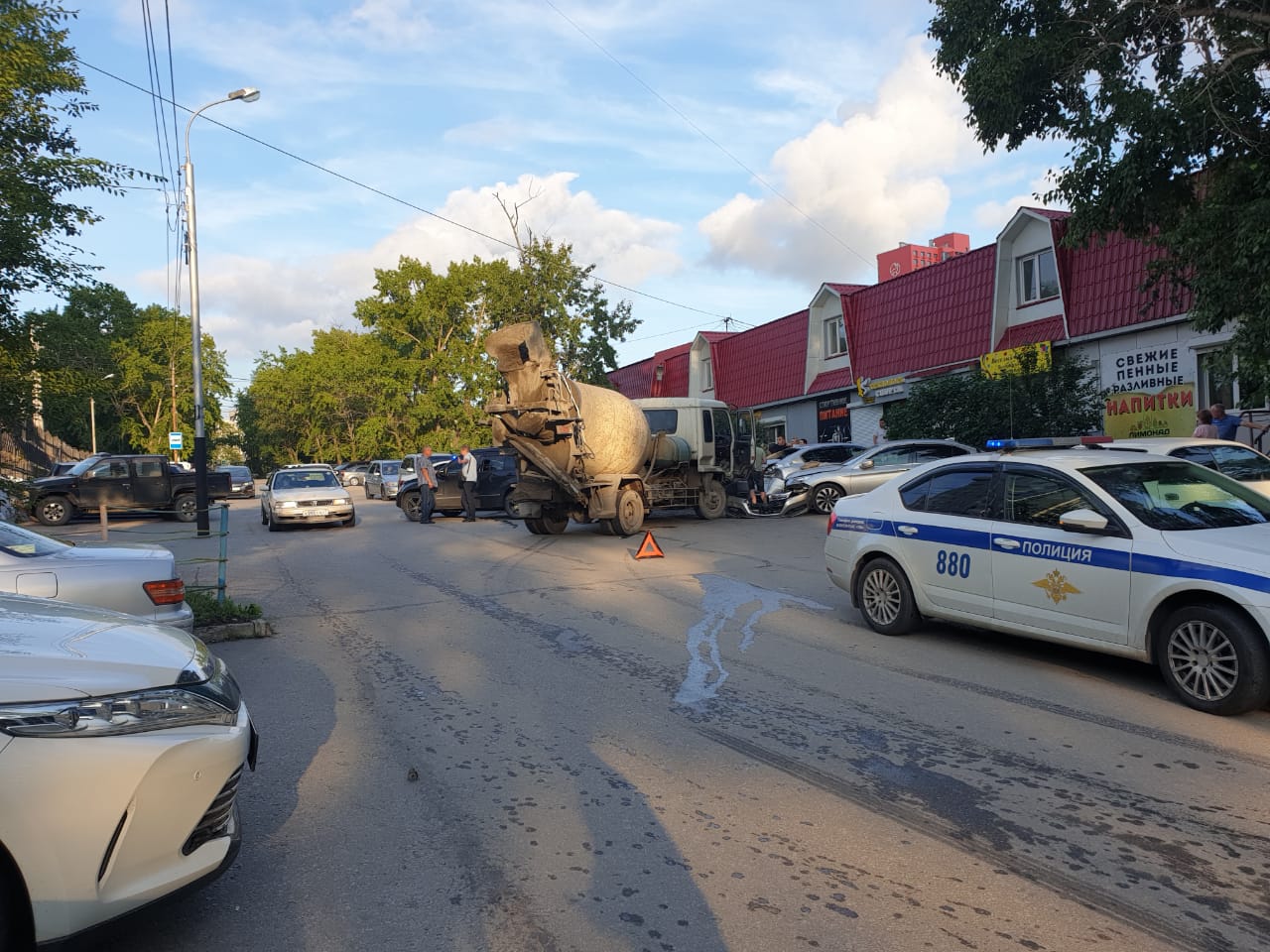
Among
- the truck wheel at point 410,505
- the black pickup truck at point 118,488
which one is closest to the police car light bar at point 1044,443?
the truck wheel at point 410,505

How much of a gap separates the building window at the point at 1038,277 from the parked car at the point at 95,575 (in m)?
20.6

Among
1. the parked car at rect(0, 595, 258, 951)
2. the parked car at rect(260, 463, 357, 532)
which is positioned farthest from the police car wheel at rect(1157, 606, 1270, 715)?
the parked car at rect(260, 463, 357, 532)

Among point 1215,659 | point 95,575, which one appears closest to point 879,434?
point 1215,659

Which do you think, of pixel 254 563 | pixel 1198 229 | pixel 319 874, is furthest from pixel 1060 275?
pixel 319 874

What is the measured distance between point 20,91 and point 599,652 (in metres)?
7.84

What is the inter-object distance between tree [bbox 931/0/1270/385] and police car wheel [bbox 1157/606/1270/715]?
6.78 metres

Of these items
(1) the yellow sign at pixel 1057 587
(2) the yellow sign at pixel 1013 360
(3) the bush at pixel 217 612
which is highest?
(2) the yellow sign at pixel 1013 360

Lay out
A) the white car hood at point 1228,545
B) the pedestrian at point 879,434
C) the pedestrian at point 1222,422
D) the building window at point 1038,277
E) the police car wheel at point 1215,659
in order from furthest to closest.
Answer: the pedestrian at point 879,434 → the building window at point 1038,277 → the pedestrian at point 1222,422 → the white car hood at point 1228,545 → the police car wheel at point 1215,659

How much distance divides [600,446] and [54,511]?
16050 millimetres

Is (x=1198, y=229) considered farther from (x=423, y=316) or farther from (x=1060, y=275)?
(x=423, y=316)

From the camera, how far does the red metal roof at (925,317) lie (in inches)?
936

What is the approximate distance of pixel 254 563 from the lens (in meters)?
15.1

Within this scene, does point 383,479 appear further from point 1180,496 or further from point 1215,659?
point 1215,659

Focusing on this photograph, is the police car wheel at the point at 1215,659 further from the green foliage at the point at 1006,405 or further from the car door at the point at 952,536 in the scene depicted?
the green foliage at the point at 1006,405
